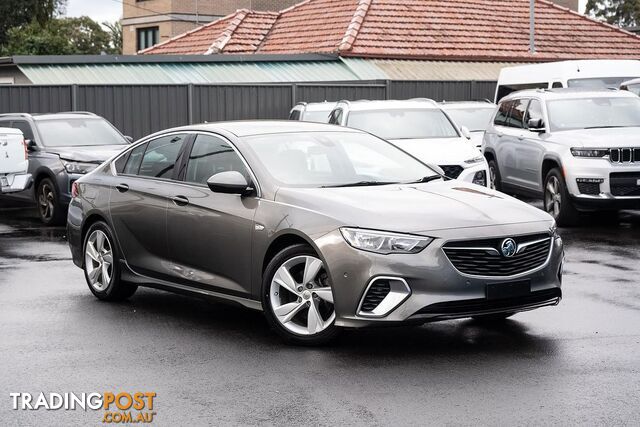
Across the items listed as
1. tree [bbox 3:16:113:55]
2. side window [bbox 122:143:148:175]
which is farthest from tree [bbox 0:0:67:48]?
side window [bbox 122:143:148:175]

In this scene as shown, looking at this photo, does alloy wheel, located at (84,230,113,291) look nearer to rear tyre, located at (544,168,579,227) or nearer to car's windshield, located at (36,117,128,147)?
rear tyre, located at (544,168,579,227)

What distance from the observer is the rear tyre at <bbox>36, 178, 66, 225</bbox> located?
17.0 metres

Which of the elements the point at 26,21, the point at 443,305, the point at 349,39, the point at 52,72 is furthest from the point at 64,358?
the point at 26,21

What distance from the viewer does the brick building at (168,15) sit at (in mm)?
53125

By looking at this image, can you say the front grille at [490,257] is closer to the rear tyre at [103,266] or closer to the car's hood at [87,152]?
the rear tyre at [103,266]

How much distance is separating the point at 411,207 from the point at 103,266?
3.28m

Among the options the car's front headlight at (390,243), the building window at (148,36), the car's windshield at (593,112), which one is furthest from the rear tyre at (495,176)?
the building window at (148,36)

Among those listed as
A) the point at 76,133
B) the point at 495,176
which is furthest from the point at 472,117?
the point at 76,133

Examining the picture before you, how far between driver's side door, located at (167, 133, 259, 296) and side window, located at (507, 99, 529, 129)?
961 cm

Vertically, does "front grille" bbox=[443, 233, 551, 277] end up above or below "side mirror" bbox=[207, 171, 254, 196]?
below

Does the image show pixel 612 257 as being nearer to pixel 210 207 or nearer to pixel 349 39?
pixel 210 207

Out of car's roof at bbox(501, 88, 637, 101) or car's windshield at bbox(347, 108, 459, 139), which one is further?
car's roof at bbox(501, 88, 637, 101)

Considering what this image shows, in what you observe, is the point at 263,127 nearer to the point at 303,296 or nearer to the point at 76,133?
the point at 303,296

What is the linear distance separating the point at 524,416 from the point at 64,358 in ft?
10.3
